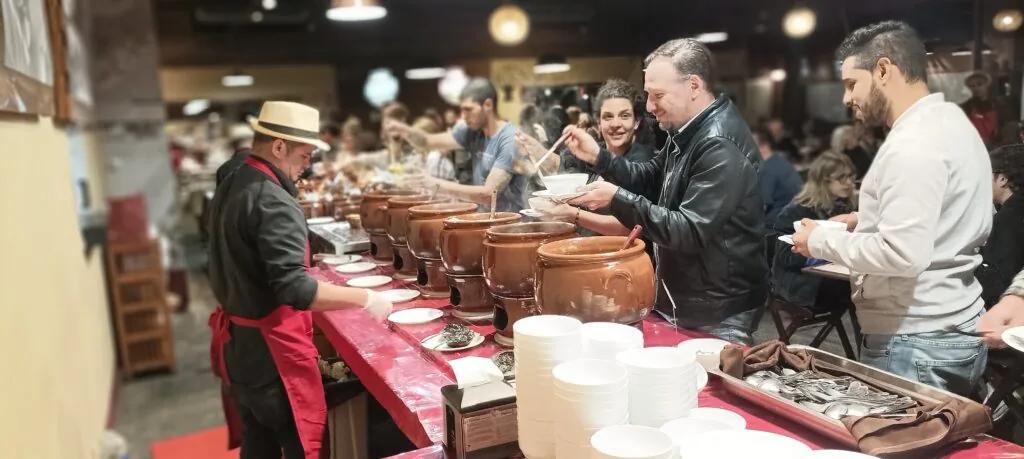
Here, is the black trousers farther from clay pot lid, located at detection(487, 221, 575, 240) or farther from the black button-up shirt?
clay pot lid, located at detection(487, 221, 575, 240)

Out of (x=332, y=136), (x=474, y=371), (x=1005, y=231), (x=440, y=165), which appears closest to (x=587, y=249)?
(x=474, y=371)

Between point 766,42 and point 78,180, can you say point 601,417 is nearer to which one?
point 78,180

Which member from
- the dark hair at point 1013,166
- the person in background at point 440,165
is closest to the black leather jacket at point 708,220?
the dark hair at point 1013,166

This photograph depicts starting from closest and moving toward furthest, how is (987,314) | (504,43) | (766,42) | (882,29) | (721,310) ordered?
(882,29)
(987,314)
(721,310)
(766,42)
(504,43)

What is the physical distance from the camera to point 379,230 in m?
3.18

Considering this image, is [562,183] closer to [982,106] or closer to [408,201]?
[408,201]

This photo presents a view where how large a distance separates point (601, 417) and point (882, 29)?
137 cm

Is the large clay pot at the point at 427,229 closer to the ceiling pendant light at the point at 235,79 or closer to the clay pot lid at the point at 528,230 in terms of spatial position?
the clay pot lid at the point at 528,230

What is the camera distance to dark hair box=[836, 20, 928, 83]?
72.3 inches

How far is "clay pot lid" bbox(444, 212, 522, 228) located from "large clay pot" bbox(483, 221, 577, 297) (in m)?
0.22

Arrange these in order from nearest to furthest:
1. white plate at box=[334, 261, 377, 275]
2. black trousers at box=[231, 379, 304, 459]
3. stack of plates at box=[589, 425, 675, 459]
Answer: stack of plates at box=[589, 425, 675, 459] → black trousers at box=[231, 379, 304, 459] → white plate at box=[334, 261, 377, 275]

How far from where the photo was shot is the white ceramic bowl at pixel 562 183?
210 cm

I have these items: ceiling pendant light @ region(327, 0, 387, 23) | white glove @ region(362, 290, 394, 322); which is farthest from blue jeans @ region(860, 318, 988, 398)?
ceiling pendant light @ region(327, 0, 387, 23)

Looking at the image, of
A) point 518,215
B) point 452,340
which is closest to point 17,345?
point 452,340
